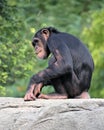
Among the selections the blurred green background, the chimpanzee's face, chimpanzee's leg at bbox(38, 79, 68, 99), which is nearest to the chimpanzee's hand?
chimpanzee's leg at bbox(38, 79, 68, 99)

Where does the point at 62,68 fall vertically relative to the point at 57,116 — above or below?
above

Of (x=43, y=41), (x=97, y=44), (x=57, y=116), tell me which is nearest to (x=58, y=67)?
(x=43, y=41)

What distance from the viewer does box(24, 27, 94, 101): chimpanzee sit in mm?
10875

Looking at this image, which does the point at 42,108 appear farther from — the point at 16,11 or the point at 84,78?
the point at 16,11

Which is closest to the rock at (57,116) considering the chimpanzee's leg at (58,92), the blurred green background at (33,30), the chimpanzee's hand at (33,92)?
the chimpanzee's hand at (33,92)

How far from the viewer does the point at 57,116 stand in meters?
9.95

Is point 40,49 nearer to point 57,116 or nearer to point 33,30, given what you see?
point 57,116

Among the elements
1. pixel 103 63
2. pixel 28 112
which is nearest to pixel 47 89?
pixel 28 112

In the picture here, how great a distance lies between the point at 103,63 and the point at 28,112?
1046 cm

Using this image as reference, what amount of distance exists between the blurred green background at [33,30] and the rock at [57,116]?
2415 millimetres

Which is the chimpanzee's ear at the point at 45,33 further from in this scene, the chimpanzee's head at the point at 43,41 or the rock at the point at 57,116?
the rock at the point at 57,116

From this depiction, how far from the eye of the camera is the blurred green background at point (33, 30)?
1350 cm

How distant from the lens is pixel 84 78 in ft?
36.8

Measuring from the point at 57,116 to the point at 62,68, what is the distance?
3.53ft
